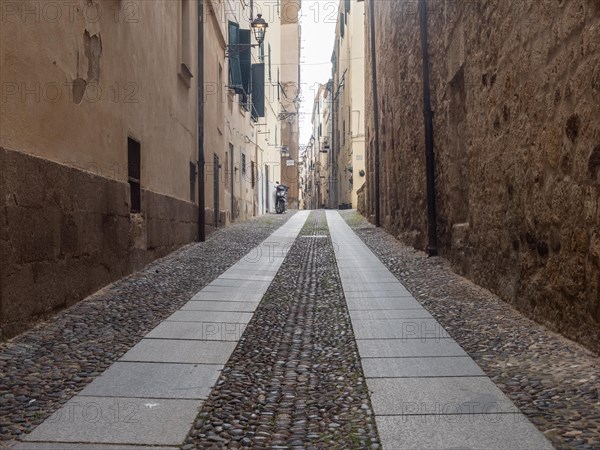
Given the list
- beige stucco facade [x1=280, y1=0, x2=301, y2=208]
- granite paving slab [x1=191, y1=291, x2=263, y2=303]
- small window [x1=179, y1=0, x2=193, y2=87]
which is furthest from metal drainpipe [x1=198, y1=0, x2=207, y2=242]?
beige stucco facade [x1=280, y1=0, x2=301, y2=208]

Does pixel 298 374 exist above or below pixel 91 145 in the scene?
below

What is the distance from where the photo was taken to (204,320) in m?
4.25

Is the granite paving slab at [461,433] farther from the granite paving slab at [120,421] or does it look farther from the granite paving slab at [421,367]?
the granite paving slab at [120,421]

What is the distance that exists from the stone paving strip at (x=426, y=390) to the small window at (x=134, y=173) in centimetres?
334

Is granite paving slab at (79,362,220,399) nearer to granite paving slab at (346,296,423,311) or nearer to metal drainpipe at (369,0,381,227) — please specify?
granite paving slab at (346,296,423,311)

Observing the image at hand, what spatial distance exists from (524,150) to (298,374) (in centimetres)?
233

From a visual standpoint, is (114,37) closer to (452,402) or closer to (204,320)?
(204,320)

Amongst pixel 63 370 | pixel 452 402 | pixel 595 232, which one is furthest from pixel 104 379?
pixel 595 232

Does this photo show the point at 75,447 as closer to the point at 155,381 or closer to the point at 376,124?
the point at 155,381

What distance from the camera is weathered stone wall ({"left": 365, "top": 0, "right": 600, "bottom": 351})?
10.4 ft

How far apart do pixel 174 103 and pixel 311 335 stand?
609cm

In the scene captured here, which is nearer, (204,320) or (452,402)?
(452,402)

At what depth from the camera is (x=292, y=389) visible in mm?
2812

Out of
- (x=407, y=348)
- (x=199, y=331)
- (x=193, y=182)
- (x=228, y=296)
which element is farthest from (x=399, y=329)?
(x=193, y=182)
